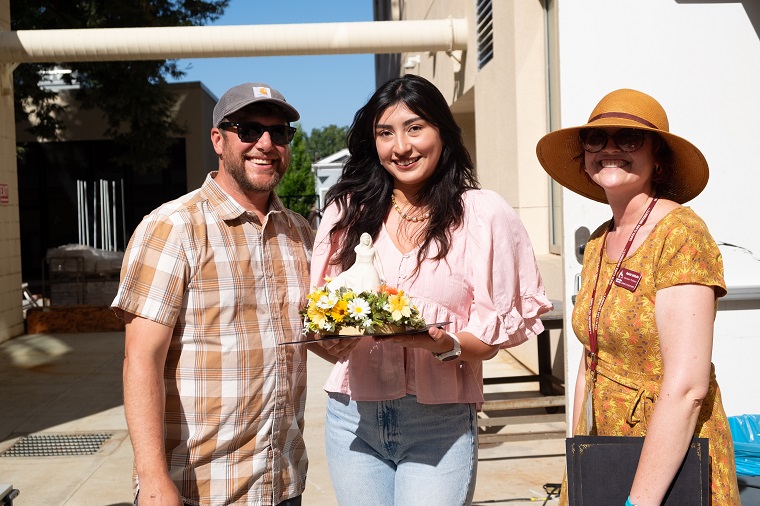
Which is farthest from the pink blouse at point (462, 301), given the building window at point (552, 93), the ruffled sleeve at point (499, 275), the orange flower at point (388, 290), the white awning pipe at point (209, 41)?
the white awning pipe at point (209, 41)

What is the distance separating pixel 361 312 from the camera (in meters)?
2.12

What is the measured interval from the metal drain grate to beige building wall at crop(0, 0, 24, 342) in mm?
5362

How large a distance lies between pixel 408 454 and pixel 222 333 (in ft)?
1.98

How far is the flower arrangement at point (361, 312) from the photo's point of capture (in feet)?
6.91

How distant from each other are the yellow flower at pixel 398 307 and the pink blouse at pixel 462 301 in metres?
0.19

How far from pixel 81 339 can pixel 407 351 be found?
1006cm

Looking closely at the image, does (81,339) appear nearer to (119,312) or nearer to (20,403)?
(20,403)

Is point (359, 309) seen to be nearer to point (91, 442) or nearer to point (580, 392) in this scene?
point (580, 392)

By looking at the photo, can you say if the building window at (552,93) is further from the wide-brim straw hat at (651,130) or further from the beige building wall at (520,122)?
the wide-brim straw hat at (651,130)

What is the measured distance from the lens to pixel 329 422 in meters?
2.46

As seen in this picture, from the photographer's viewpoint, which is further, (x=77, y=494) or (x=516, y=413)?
(x=516, y=413)

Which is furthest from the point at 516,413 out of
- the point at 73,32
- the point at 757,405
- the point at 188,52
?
the point at 73,32

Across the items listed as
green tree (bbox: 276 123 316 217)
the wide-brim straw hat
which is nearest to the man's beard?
the wide-brim straw hat

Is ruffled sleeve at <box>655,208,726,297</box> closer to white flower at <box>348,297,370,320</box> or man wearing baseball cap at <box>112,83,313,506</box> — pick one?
white flower at <box>348,297,370,320</box>
